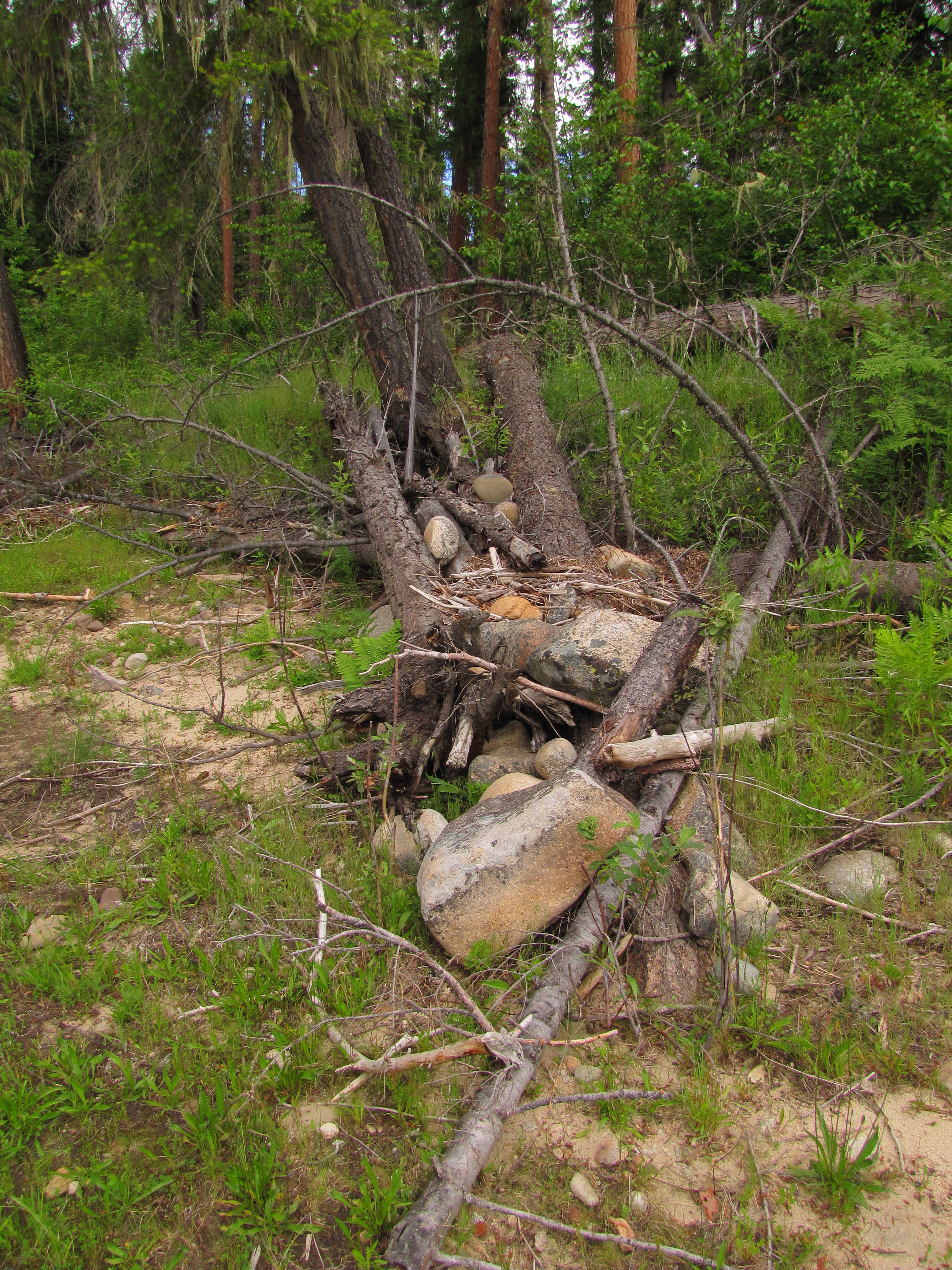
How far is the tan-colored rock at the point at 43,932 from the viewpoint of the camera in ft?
7.97

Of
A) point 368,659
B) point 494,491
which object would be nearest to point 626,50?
point 494,491

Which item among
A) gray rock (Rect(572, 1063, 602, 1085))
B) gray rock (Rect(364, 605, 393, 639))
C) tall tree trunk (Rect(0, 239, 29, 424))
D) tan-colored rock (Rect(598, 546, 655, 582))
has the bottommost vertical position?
gray rock (Rect(572, 1063, 602, 1085))

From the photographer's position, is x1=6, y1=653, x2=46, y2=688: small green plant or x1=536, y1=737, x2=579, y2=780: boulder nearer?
x1=536, y1=737, x2=579, y2=780: boulder

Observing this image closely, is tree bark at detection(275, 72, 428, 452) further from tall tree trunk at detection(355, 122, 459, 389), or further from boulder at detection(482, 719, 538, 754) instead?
boulder at detection(482, 719, 538, 754)

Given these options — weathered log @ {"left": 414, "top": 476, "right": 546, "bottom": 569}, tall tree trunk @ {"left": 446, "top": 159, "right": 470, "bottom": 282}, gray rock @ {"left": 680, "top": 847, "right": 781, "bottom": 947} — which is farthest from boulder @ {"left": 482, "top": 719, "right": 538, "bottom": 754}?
tall tree trunk @ {"left": 446, "top": 159, "right": 470, "bottom": 282}

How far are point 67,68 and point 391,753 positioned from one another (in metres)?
7.41

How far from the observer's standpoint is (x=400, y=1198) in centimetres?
162

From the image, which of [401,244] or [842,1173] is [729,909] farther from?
[401,244]

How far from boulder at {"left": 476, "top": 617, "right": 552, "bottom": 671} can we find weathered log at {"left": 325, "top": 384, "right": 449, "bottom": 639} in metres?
0.20

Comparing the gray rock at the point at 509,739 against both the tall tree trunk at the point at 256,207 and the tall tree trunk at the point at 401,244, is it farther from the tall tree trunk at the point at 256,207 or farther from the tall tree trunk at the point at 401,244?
the tall tree trunk at the point at 401,244

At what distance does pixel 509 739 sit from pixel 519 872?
103 cm

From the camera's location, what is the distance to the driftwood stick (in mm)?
1459

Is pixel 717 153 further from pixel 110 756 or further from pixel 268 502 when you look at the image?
pixel 110 756

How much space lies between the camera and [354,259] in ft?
20.9
